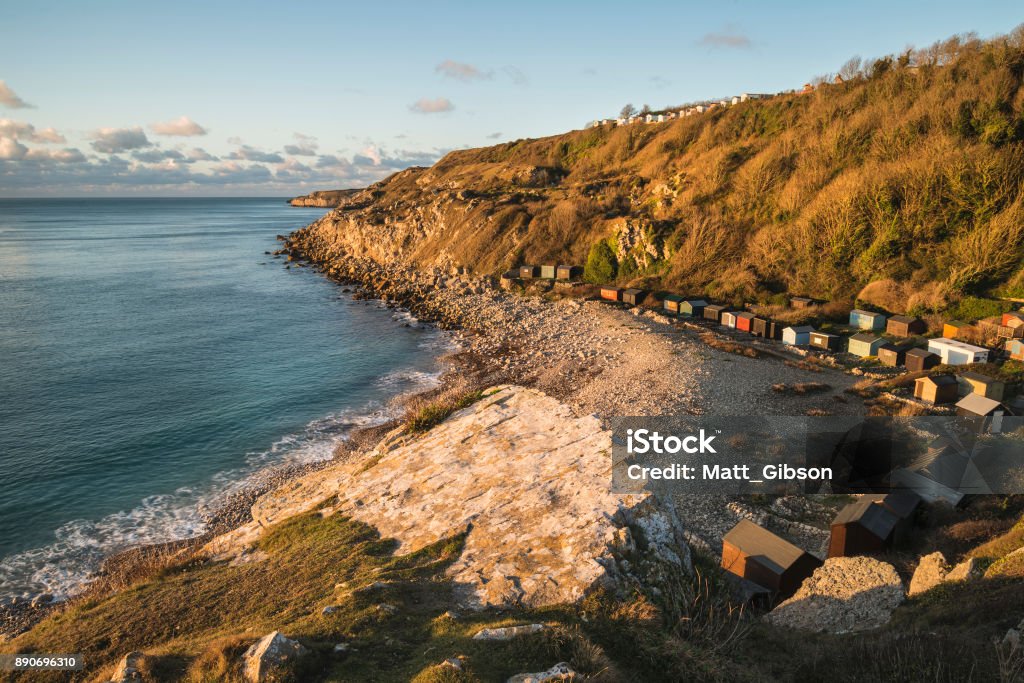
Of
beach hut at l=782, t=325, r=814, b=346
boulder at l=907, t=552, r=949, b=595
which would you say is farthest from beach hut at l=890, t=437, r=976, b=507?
beach hut at l=782, t=325, r=814, b=346

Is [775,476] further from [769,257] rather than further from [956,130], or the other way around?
[956,130]

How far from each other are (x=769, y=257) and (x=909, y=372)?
26053 millimetres

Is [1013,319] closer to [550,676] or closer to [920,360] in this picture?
[920,360]

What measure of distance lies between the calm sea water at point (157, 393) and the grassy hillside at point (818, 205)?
26066mm

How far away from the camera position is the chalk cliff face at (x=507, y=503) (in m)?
14.1

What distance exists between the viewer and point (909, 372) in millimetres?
36688

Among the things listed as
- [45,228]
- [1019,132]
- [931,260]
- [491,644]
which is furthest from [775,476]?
[45,228]

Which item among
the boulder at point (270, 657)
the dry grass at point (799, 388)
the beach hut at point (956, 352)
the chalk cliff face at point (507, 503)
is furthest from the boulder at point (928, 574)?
the beach hut at point (956, 352)

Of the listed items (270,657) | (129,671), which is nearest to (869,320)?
(270,657)

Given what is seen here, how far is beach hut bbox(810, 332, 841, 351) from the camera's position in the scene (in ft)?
140

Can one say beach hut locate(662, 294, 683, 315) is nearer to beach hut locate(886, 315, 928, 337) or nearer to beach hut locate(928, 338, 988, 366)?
beach hut locate(886, 315, 928, 337)

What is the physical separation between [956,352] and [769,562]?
97.9ft

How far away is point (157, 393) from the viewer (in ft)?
129

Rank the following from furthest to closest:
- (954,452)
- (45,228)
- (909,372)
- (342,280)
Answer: (45,228) → (342,280) → (909,372) → (954,452)
